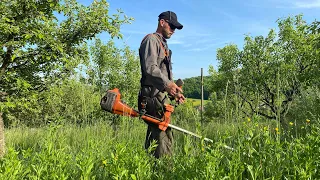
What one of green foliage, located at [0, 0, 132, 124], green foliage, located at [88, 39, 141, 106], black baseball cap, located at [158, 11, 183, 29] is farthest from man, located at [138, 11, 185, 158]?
green foliage, located at [88, 39, 141, 106]

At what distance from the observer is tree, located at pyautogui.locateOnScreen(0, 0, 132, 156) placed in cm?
548

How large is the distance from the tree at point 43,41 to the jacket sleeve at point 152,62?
7.77 ft

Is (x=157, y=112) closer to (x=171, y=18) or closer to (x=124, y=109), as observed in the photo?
(x=124, y=109)

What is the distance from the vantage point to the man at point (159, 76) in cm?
361

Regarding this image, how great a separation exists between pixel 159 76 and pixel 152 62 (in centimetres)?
21

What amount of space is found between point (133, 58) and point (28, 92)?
86.9ft

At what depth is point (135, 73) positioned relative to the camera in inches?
1205

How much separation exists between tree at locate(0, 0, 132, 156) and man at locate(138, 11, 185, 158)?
221cm

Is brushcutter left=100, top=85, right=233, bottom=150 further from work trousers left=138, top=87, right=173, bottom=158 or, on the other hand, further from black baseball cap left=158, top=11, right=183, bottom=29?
black baseball cap left=158, top=11, right=183, bottom=29

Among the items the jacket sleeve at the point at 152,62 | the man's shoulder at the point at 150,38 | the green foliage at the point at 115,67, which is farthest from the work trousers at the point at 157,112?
the green foliage at the point at 115,67

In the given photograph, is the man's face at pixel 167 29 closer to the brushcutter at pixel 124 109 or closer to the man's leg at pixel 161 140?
the brushcutter at pixel 124 109

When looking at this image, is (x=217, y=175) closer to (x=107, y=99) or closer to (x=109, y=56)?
(x=107, y=99)

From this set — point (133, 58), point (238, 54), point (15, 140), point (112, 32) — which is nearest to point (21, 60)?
point (112, 32)

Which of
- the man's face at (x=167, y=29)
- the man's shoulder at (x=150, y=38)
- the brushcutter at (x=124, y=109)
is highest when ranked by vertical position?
the man's face at (x=167, y=29)
